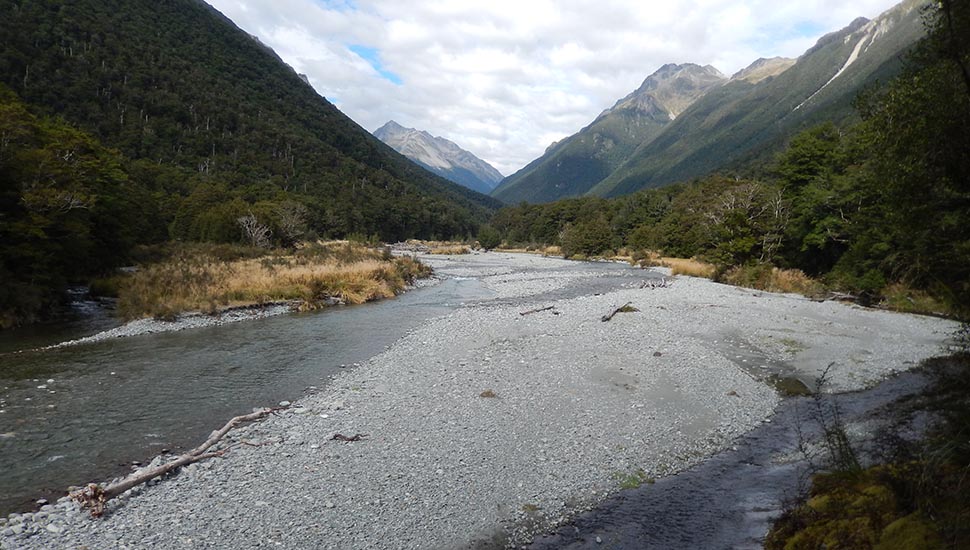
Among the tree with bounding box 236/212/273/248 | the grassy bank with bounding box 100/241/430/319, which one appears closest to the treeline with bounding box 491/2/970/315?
the grassy bank with bounding box 100/241/430/319

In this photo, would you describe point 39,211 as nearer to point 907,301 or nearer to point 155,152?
point 907,301

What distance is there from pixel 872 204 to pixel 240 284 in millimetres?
37275

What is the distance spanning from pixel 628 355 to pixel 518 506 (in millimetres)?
9691

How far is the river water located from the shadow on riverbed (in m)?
7.88

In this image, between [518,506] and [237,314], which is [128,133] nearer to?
[237,314]

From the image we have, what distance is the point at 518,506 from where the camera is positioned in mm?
7305

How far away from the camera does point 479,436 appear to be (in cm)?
968

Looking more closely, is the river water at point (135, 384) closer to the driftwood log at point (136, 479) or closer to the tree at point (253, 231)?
Answer: the driftwood log at point (136, 479)

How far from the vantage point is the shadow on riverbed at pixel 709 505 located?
6.41 metres

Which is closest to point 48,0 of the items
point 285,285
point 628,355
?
point 285,285

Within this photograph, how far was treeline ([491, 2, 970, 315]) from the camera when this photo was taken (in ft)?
23.7

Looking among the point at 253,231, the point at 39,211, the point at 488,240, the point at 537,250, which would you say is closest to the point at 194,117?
the point at 488,240

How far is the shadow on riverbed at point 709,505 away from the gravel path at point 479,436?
0.35 meters

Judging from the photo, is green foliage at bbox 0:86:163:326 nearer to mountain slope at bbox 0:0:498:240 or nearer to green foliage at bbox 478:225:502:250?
mountain slope at bbox 0:0:498:240
